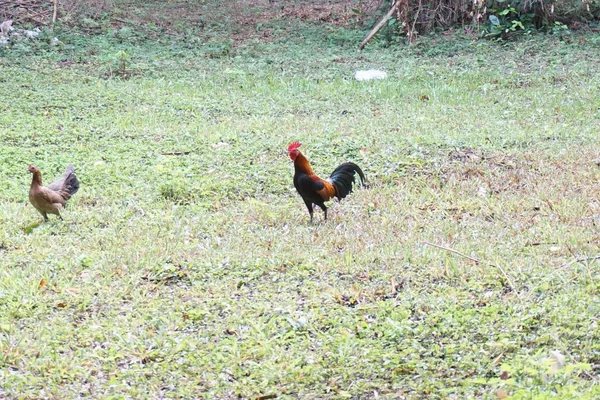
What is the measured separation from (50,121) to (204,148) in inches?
84.7

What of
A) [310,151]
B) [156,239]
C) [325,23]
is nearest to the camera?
[156,239]

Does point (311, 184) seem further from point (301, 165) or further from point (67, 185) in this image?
point (67, 185)

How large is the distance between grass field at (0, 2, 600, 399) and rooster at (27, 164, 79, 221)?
148mm

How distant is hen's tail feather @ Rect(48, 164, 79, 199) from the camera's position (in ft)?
21.9

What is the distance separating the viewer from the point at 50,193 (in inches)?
252

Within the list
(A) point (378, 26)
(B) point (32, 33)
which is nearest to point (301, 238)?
(A) point (378, 26)

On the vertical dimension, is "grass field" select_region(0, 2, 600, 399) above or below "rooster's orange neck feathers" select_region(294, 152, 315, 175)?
below

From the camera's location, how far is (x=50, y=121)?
31.2ft

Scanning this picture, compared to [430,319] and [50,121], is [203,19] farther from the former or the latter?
[430,319]

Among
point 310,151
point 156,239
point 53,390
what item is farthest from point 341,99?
point 53,390

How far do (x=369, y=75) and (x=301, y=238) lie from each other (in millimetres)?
5978

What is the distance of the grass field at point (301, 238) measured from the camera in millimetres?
4199

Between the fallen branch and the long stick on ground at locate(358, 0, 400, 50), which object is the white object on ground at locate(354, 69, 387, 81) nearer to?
the long stick on ground at locate(358, 0, 400, 50)

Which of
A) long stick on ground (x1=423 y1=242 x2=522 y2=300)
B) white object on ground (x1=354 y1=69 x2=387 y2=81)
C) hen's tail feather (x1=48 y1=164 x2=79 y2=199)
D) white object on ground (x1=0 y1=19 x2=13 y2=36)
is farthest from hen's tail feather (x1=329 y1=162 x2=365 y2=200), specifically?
white object on ground (x1=0 y1=19 x2=13 y2=36)
